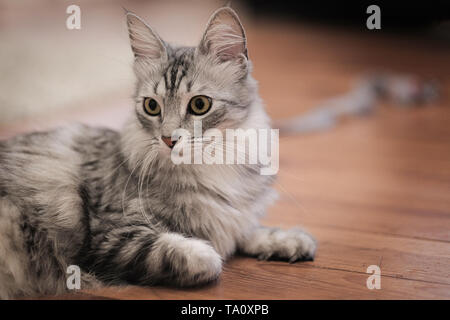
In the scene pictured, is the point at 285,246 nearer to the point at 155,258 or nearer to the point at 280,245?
the point at 280,245

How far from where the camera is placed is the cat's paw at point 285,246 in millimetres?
1379

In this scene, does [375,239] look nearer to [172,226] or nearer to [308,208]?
[308,208]

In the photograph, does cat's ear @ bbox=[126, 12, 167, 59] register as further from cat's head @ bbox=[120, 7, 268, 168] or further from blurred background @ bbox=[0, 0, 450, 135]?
blurred background @ bbox=[0, 0, 450, 135]

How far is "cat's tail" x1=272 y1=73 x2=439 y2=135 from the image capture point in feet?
9.30

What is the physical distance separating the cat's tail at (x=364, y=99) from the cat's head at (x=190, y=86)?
4.73ft

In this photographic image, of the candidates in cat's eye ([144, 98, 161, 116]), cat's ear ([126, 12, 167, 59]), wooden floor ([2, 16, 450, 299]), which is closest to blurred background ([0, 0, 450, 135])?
wooden floor ([2, 16, 450, 299])

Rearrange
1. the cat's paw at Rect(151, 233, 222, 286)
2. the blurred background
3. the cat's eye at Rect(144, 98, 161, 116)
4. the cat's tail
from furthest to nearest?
the blurred background < the cat's tail < the cat's eye at Rect(144, 98, 161, 116) < the cat's paw at Rect(151, 233, 222, 286)

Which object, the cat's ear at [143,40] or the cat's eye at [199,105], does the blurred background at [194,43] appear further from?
the cat's eye at [199,105]

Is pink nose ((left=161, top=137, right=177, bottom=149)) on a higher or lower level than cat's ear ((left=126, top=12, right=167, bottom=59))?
lower

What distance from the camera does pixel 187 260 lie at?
3.79 ft

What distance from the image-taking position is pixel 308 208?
5.97 feet

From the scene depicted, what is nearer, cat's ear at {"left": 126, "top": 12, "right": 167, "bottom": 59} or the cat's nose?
the cat's nose

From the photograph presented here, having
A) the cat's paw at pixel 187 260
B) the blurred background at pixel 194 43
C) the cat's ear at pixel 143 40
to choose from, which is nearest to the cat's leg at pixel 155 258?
the cat's paw at pixel 187 260

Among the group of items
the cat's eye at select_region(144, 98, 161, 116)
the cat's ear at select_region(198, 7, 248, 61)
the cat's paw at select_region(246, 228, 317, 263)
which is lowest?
the cat's paw at select_region(246, 228, 317, 263)
